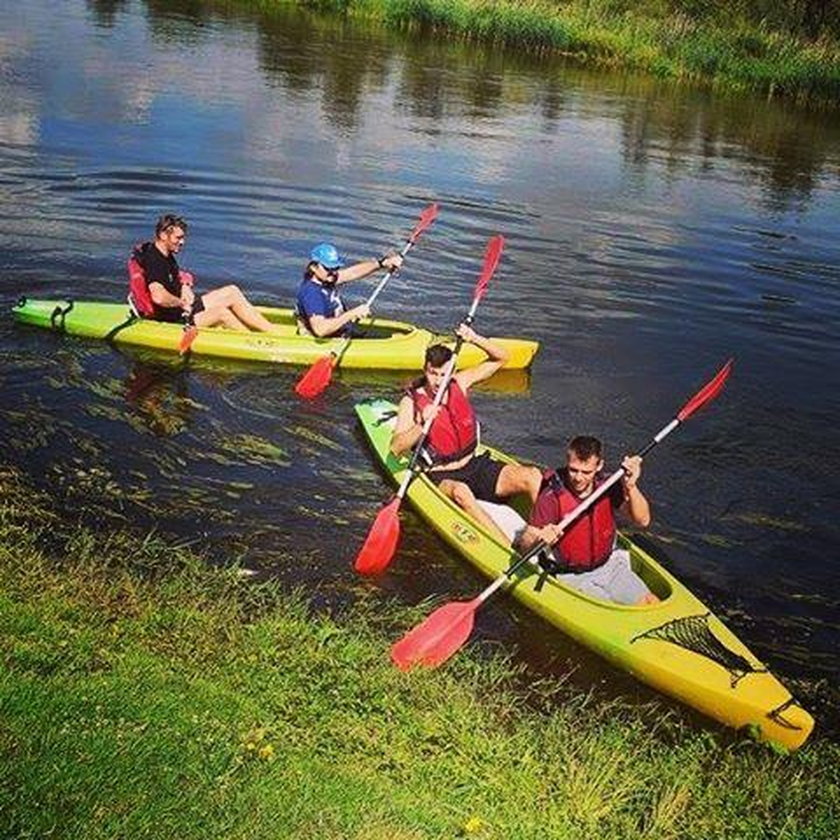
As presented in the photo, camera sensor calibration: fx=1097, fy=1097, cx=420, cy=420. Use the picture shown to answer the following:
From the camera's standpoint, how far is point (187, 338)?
10.4m

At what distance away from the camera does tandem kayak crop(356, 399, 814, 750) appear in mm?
5816

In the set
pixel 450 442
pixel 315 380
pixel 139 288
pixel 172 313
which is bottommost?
pixel 315 380

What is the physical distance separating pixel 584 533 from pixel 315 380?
3929 mm

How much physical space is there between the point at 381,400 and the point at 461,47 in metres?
28.8

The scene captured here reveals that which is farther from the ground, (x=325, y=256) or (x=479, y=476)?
(x=325, y=256)

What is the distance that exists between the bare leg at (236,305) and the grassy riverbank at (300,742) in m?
4.71

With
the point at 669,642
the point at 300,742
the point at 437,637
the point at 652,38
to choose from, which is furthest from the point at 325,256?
the point at 652,38

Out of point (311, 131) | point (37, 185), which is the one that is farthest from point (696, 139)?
point (37, 185)

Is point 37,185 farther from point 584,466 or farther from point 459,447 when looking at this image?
point 584,466

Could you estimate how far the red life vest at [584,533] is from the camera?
6730 mm

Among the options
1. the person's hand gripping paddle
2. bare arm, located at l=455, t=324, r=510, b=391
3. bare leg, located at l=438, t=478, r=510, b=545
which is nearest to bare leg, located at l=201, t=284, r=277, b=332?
the person's hand gripping paddle

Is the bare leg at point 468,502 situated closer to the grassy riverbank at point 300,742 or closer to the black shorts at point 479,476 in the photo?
the black shorts at point 479,476

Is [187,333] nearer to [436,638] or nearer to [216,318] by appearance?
[216,318]

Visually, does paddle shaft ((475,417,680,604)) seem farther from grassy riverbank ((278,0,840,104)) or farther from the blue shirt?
grassy riverbank ((278,0,840,104))
